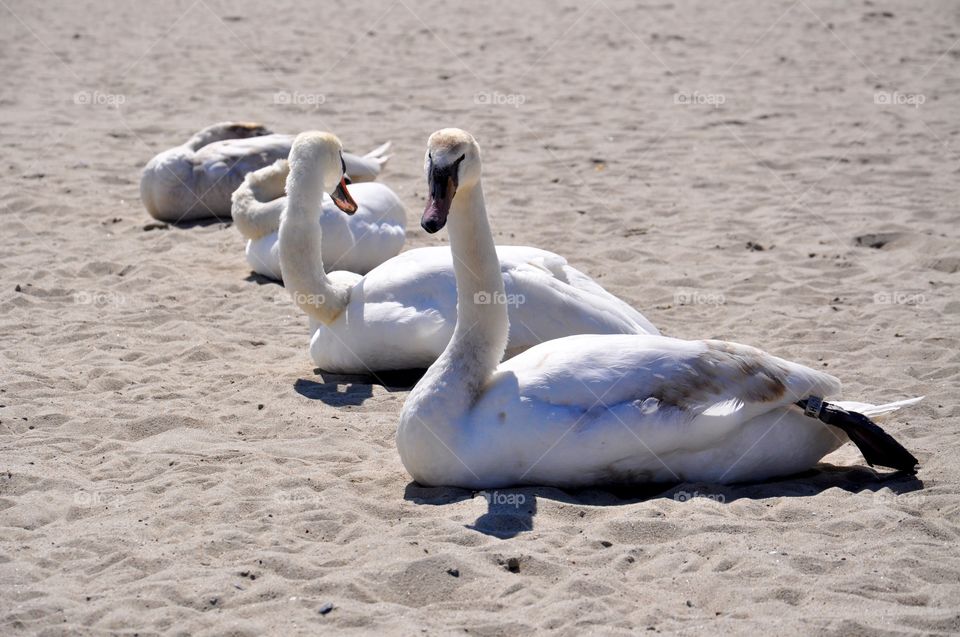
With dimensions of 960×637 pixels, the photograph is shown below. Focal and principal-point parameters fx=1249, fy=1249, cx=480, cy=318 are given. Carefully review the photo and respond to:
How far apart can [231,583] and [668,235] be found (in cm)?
556

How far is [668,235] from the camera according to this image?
29.8 ft

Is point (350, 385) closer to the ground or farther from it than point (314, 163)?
closer to the ground

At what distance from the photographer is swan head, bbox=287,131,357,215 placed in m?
6.61

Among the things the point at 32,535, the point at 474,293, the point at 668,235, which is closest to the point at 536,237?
the point at 668,235
